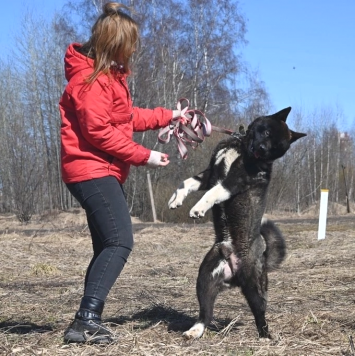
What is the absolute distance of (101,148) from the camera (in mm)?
4086

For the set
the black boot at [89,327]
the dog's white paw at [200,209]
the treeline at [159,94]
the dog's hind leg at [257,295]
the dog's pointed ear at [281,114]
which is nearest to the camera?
the black boot at [89,327]

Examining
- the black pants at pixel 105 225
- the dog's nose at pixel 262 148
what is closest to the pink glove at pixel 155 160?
the black pants at pixel 105 225

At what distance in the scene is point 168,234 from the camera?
15.0 m

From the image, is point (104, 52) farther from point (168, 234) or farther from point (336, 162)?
Answer: point (336, 162)

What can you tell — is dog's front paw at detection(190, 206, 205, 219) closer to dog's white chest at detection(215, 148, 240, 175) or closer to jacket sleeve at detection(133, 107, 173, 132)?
dog's white chest at detection(215, 148, 240, 175)

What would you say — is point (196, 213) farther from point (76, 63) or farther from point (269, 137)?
point (76, 63)

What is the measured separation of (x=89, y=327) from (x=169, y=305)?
195 centimetres

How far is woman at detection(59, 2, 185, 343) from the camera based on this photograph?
4070 millimetres

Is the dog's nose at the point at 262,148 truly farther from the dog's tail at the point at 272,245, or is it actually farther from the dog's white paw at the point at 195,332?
the dog's white paw at the point at 195,332

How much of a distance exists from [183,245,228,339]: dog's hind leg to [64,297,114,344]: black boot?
2.27 feet

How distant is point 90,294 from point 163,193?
63.3 ft

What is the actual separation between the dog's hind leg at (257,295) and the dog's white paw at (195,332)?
0.44m

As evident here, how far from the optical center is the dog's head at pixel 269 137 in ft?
15.9

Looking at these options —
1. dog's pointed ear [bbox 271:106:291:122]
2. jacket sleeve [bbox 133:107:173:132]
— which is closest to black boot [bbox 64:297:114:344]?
jacket sleeve [bbox 133:107:173:132]
